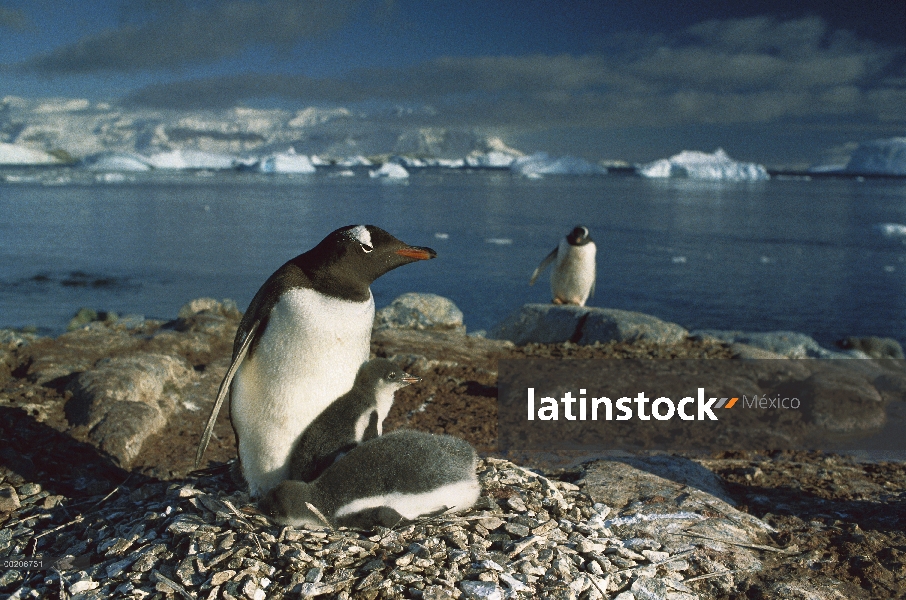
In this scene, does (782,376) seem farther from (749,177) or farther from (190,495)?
(749,177)

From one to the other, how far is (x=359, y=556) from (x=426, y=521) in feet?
1.26

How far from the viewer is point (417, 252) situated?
3512mm

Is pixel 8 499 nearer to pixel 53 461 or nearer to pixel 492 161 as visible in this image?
pixel 53 461

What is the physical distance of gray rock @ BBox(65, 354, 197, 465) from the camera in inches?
224

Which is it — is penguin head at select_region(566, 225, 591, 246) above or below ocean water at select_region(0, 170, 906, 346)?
above

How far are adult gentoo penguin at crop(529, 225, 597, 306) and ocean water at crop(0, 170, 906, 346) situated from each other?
511 cm

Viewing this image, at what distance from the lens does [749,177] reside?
4710 inches

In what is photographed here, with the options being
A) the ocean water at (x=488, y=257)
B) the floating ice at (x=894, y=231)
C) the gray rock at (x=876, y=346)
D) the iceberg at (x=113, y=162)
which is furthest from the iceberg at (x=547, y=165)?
the gray rock at (x=876, y=346)

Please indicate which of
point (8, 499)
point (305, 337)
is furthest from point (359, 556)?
point (8, 499)

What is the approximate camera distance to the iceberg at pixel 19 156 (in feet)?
365

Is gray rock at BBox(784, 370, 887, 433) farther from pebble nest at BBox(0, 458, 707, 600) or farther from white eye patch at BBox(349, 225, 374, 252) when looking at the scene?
white eye patch at BBox(349, 225, 374, 252)

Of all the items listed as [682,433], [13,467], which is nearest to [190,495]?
[13,467]

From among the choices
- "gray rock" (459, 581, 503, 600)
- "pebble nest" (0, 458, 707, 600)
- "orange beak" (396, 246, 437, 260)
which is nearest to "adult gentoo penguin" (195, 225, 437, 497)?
"orange beak" (396, 246, 437, 260)

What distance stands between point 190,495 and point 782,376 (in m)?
6.86
